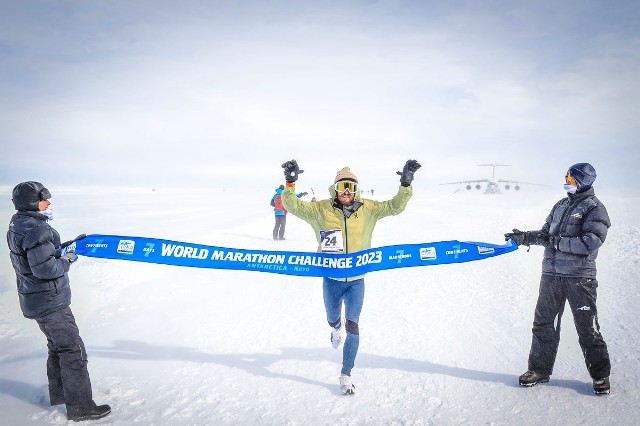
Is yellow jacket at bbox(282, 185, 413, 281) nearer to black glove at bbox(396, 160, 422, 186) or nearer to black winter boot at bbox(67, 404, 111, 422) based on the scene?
black glove at bbox(396, 160, 422, 186)

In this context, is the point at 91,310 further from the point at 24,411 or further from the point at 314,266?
the point at 314,266

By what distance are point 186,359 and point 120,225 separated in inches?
729

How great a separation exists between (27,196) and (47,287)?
0.93m

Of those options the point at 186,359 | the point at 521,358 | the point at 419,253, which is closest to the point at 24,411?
the point at 186,359

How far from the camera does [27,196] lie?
367cm

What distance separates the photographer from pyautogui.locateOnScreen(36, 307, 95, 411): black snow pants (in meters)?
3.79

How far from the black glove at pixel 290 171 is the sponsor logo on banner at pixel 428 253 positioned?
1.89 metres

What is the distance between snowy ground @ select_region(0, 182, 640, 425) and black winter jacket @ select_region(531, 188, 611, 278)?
55.4 inches

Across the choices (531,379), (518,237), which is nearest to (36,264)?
(518,237)

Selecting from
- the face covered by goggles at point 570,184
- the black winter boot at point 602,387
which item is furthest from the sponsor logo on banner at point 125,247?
the black winter boot at point 602,387

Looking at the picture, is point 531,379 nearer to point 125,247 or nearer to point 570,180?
point 570,180

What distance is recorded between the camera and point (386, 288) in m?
8.63

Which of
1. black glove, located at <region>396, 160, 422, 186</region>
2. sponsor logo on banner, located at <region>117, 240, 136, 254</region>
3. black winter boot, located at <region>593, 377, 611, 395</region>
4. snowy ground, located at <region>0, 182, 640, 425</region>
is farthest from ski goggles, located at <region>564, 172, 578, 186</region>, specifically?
sponsor logo on banner, located at <region>117, 240, 136, 254</region>

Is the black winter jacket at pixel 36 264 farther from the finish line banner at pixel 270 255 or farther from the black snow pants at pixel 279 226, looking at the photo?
the black snow pants at pixel 279 226
